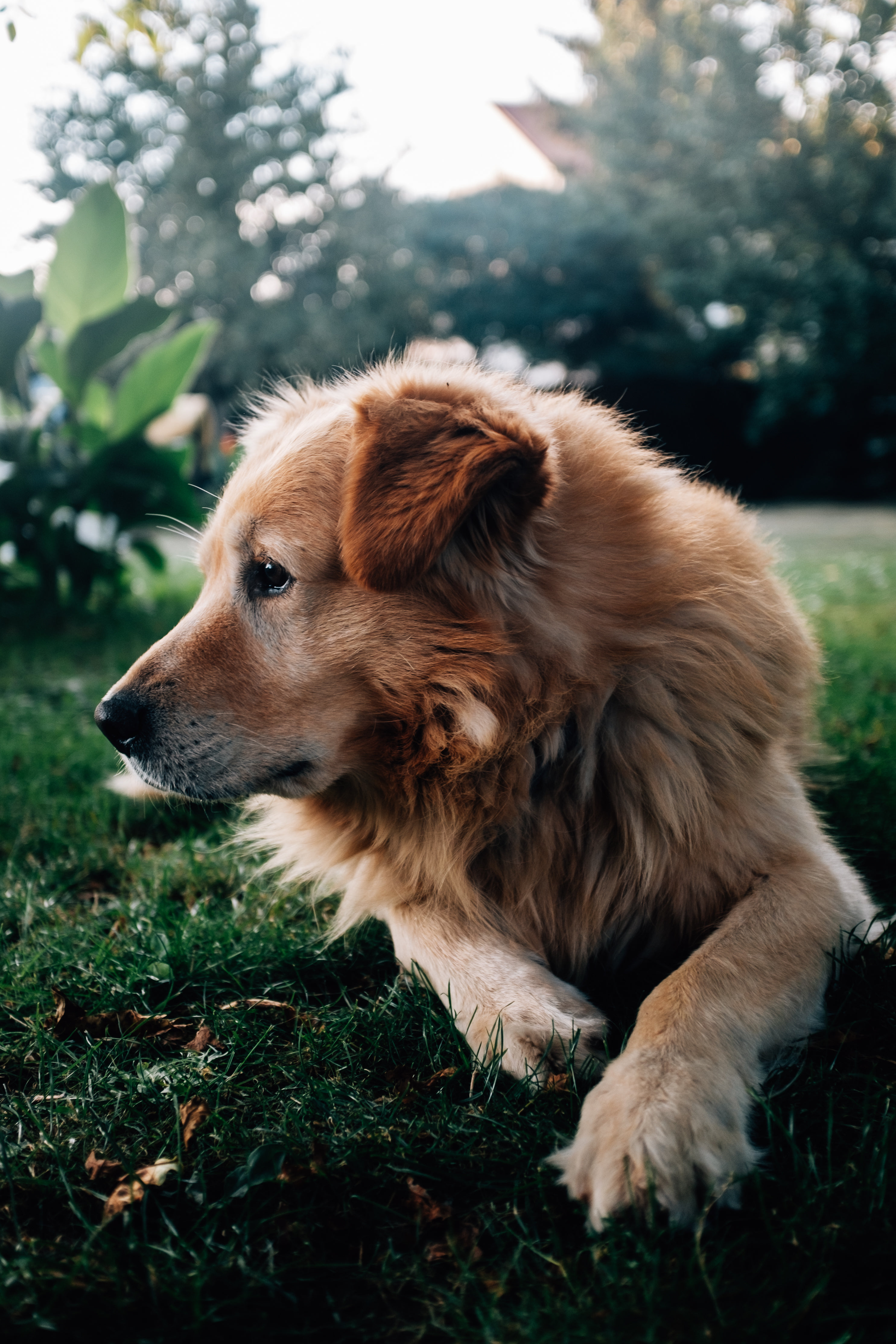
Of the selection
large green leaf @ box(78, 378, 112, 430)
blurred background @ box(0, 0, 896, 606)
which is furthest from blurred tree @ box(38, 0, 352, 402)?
large green leaf @ box(78, 378, 112, 430)

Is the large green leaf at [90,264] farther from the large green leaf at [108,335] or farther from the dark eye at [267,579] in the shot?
the dark eye at [267,579]

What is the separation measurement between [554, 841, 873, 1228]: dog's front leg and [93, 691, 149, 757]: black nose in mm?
1226

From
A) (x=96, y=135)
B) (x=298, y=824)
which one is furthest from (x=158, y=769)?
(x=96, y=135)

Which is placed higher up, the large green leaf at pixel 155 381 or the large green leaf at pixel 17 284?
the large green leaf at pixel 17 284

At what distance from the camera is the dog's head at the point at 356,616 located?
194 centimetres

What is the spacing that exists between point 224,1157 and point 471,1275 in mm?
473

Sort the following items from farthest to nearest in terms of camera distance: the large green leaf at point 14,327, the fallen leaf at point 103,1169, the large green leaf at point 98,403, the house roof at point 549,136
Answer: the house roof at point 549,136 < the large green leaf at point 98,403 < the large green leaf at point 14,327 < the fallen leaf at point 103,1169

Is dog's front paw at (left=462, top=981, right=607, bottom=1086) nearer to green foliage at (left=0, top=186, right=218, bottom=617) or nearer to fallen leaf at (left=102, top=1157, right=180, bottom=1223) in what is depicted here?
fallen leaf at (left=102, top=1157, right=180, bottom=1223)

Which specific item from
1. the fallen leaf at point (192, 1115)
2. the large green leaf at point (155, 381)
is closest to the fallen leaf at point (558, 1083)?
the fallen leaf at point (192, 1115)

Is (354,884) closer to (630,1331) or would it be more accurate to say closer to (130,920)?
(130,920)

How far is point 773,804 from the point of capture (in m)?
2.10

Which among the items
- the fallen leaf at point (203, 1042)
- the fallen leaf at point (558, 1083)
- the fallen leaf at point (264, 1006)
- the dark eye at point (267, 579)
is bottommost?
the fallen leaf at point (203, 1042)

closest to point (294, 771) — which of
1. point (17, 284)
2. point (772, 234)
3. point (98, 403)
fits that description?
point (17, 284)

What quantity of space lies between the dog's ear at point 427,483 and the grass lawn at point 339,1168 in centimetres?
92
